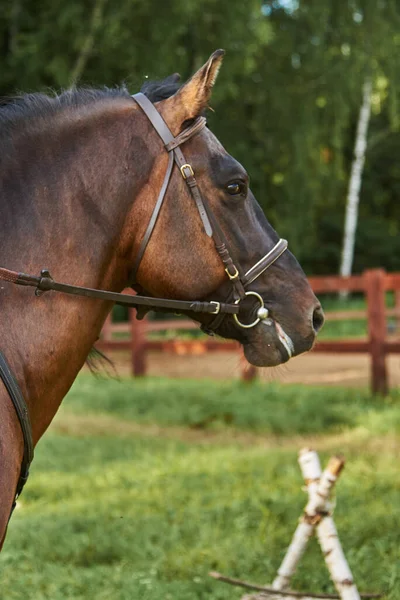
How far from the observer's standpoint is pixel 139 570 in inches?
188

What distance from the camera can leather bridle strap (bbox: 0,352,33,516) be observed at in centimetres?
249

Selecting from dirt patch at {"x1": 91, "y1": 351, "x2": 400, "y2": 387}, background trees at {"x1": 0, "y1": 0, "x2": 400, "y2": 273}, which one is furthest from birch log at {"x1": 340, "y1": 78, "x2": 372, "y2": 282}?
dirt patch at {"x1": 91, "y1": 351, "x2": 400, "y2": 387}

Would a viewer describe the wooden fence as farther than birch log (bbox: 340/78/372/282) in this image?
No

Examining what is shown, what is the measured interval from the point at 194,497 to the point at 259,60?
12.6 metres

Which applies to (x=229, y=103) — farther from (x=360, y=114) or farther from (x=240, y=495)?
(x=240, y=495)

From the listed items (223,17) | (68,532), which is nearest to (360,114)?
(223,17)

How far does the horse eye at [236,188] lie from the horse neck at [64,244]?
290 millimetres

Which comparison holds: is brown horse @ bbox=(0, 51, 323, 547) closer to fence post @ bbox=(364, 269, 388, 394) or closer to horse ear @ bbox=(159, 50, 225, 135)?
horse ear @ bbox=(159, 50, 225, 135)

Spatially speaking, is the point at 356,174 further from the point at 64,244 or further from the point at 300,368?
the point at 64,244

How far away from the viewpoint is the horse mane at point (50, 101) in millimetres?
2714

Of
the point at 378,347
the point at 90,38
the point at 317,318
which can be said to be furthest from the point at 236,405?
the point at 317,318

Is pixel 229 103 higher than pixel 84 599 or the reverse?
higher

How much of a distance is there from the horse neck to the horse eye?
290 millimetres

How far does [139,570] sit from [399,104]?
14.1m
